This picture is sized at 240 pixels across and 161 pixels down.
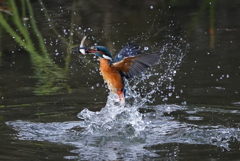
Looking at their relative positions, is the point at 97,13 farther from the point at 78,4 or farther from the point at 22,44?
the point at 22,44

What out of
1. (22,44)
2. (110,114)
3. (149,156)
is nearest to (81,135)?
(110,114)

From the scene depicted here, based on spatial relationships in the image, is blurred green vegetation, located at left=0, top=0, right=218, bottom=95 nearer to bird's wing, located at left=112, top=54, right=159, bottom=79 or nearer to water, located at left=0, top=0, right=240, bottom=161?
water, located at left=0, top=0, right=240, bottom=161

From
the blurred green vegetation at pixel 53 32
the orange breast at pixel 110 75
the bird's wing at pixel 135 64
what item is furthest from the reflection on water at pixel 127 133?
the blurred green vegetation at pixel 53 32

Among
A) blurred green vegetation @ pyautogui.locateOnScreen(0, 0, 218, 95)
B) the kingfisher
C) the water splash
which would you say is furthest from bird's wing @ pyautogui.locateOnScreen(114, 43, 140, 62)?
blurred green vegetation @ pyautogui.locateOnScreen(0, 0, 218, 95)

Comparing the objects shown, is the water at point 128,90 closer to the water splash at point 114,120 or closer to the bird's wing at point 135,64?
the water splash at point 114,120

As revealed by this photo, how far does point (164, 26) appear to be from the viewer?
7.74 meters

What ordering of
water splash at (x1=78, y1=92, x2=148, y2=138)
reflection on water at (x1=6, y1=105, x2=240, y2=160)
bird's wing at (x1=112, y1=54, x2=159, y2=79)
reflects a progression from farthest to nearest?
water splash at (x1=78, y1=92, x2=148, y2=138), bird's wing at (x1=112, y1=54, x2=159, y2=79), reflection on water at (x1=6, y1=105, x2=240, y2=160)

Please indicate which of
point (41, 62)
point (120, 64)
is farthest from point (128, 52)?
point (41, 62)

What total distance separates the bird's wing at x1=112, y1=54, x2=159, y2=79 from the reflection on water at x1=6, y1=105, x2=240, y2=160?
413 mm

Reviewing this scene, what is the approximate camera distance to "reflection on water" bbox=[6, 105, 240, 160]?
13.6 ft

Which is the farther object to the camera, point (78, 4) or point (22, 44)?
point (78, 4)

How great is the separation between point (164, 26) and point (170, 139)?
3.53 metres

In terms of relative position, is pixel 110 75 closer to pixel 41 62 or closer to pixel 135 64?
pixel 135 64

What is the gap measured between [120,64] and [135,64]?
5.7 inches
